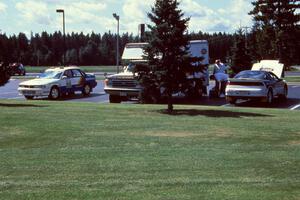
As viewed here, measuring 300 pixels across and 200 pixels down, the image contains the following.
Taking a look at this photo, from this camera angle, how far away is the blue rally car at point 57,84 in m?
25.0

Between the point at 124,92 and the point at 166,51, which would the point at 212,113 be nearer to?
the point at 166,51

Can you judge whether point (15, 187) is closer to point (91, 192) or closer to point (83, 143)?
point (91, 192)

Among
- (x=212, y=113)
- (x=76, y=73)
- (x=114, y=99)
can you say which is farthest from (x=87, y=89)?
(x=212, y=113)

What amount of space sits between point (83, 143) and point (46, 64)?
123825mm

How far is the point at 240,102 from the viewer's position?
76.0 feet

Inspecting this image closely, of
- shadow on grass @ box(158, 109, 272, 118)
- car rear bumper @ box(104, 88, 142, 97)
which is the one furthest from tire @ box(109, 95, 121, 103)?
shadow on grass @ box(158, 109, 272, 118)

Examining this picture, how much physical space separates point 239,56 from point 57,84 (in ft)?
54.5

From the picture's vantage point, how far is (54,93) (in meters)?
25.7

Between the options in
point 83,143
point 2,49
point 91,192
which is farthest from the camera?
point 2,49

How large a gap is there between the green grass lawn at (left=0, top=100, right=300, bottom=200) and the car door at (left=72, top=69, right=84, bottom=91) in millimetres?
12685

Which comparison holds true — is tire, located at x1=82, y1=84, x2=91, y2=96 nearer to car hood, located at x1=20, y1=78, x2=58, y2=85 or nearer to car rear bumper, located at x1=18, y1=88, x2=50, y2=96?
car hood, located at x1=20, y1=78, x2=58, y2=85

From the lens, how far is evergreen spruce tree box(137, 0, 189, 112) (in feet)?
51.2

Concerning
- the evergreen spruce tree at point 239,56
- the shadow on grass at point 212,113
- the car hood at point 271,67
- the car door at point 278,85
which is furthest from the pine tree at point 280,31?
the shadow on grass at point 212,113

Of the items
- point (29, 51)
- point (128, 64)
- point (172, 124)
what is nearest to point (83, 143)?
point (172, 124)
